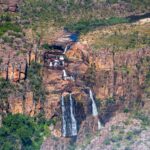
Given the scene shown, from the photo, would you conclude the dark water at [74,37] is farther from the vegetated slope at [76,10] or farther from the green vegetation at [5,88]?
the green vegetation at [5,88]

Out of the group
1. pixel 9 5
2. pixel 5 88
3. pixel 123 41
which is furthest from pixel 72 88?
pixel 9 5

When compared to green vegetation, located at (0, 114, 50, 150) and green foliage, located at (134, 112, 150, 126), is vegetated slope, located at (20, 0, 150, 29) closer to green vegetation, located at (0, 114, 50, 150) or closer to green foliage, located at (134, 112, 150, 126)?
green foliage, located at (134, 112, 150, 126)

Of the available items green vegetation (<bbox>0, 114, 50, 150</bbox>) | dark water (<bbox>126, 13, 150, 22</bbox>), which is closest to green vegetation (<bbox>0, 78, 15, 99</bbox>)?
green vegetation (<bbox>0, 114, 50, 150</bbox>)

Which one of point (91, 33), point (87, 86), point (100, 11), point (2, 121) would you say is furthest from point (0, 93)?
point (100, 11)

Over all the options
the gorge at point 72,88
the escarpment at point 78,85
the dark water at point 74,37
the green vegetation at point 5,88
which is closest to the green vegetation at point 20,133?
the gorge at point 72,88

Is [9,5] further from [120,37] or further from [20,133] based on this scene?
[20,133]

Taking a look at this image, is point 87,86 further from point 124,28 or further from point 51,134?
point 124,28
